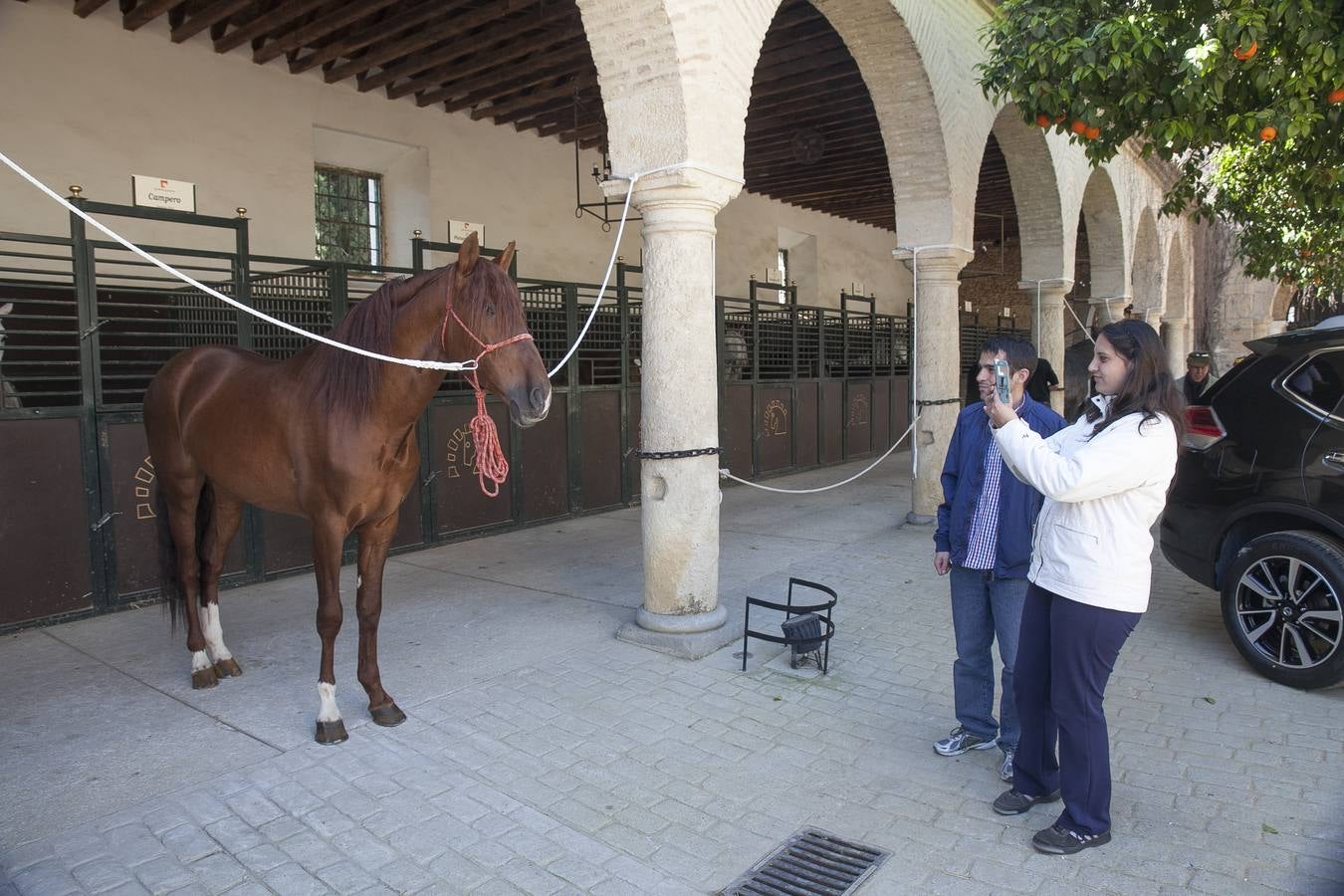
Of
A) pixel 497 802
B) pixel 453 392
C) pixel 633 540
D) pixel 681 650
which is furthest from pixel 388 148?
pixel 497 802

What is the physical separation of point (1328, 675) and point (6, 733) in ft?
19.4

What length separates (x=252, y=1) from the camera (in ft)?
25.2

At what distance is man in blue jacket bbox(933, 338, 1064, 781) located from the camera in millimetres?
3262

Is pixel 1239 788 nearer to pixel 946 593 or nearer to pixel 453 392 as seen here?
pixel 946 593

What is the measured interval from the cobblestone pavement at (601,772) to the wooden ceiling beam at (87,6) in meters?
5.48

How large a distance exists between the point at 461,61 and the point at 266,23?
2038mm

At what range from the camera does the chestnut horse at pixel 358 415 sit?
3.55 meters

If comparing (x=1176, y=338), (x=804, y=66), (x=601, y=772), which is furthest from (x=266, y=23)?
(x=1176, y=338)

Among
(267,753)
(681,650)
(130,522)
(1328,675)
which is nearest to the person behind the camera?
(267,753)

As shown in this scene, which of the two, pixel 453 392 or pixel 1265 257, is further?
pixel 1265 257

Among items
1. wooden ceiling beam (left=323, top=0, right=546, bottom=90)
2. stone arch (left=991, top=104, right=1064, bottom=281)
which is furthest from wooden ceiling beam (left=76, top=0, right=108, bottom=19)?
stone arch (left=991, top=104, right=1064, bottom=281)

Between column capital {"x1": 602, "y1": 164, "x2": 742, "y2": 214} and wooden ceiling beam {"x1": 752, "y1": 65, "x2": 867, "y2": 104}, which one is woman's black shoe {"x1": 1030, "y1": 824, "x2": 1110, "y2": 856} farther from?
wooden ceiling beam {"x1": 752, "y1": 65, "x2": 867, "y2": 104}

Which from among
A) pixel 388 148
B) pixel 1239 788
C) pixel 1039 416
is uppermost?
pixel 388 148

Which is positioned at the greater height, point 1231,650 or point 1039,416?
point 1039,416
